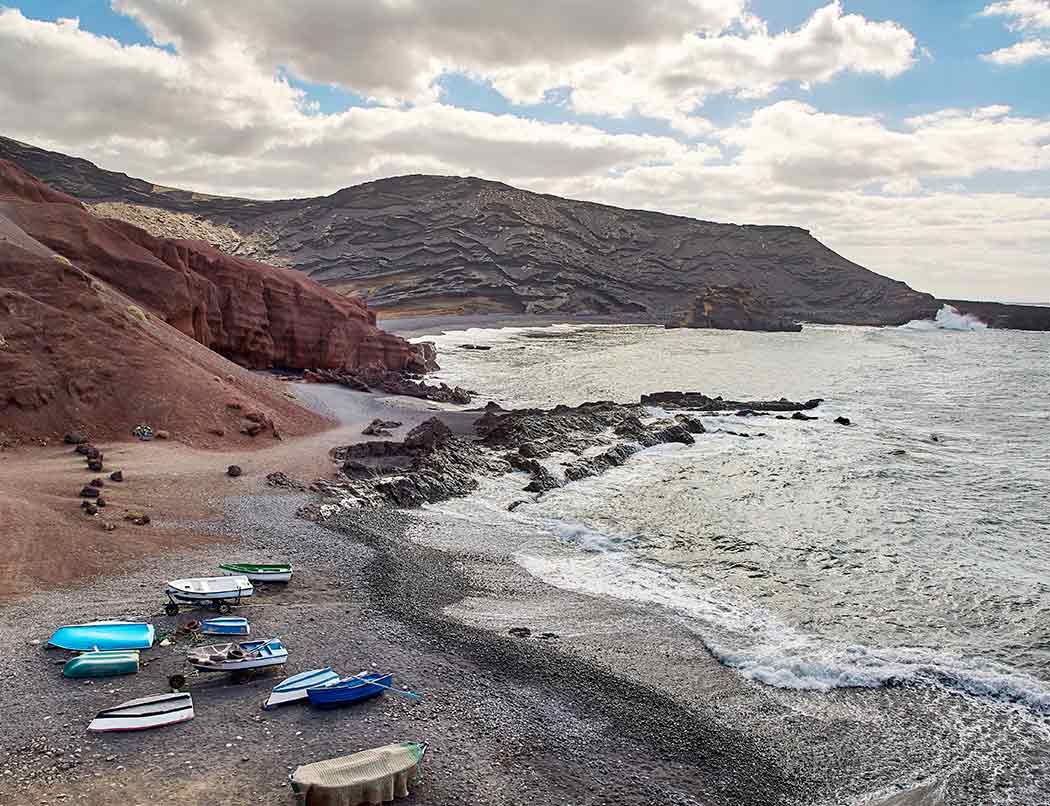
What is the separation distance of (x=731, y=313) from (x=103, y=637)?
9433cm

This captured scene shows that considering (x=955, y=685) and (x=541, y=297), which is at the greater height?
(x=541, y=297)

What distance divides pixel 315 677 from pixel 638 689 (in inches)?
159

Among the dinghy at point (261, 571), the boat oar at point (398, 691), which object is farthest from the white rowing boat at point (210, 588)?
the boat oar at point (398, 691)

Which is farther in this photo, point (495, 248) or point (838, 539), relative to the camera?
point (495, 248)

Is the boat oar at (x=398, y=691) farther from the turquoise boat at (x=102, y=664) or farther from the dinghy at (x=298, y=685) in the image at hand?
the turquoise boat at (x=102, y=664)

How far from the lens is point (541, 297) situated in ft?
338

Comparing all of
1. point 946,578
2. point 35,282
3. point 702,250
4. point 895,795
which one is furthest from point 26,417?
point 702,250

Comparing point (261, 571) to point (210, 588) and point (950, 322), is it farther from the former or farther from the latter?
point (950, 322)

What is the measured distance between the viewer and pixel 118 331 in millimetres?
21578

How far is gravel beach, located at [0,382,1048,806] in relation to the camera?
7254 mm

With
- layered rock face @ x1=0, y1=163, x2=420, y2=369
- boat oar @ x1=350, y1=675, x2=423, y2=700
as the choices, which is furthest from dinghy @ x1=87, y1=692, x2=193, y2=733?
layered rock face @ x1=0, y1=163, x2=420, y2=369

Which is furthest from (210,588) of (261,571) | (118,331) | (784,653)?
(118,331)

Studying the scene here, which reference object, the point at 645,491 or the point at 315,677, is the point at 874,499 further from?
the point at 315,677

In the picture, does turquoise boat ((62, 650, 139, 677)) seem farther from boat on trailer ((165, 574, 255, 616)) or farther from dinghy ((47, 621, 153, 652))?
boat on trailer ((165, 574, 255, 616))
